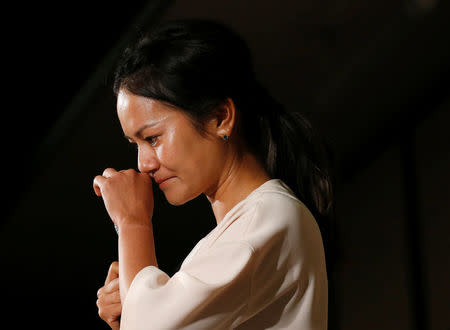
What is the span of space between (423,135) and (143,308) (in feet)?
8.69

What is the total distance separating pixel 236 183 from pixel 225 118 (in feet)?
0.31

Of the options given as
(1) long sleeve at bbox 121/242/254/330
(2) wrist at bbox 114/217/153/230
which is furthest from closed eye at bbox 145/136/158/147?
(1) long sleeve at bbox 121/242/254/330

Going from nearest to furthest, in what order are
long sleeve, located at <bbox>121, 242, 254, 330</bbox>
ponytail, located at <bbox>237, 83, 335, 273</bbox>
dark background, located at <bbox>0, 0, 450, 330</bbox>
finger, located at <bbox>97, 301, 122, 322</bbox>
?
long sleeve, located at <bbox>121, 242, 254, 330</bbox> < finger, located at <bbox>97, 301, 122, 322</bbox> < ponytail, located at <bbox>237, 83, 335, 273</bbox> < dark background, located at <bbox>0, 0, 450, 330</bbox>

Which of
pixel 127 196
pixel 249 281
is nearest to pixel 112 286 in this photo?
pixel 127 196

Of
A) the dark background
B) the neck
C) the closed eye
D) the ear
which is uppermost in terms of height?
the ear

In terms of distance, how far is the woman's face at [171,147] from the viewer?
95 centimetres

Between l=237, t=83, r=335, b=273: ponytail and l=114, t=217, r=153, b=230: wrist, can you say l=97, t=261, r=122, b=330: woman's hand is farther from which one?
l=237, t=83, r=335, b=273: ponytail

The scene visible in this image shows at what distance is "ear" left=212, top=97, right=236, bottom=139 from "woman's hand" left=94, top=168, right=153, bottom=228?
0.12 meters

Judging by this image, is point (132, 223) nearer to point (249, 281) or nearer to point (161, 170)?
point (161, 170)

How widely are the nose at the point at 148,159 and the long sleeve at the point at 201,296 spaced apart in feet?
0.63

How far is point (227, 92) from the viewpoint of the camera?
0.99 metres

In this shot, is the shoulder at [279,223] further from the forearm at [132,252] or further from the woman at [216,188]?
the forearm at [132,252]

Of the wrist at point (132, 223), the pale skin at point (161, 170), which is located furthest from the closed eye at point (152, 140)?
the wrist at point (132, 223)

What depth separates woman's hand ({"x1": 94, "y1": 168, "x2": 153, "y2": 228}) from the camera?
3.12 ft
